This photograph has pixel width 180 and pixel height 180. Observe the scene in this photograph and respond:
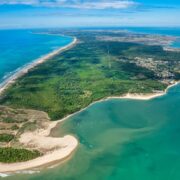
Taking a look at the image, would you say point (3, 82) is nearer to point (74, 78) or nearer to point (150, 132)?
point (74, 78)

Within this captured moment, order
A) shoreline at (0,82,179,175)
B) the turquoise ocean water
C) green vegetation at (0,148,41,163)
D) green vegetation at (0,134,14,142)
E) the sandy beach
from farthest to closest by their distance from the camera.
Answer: green vegetation at (0,134,14,142)
green vegetation at (0,148,41,163)
the sandy beach
shoreline at (0,82,179,175)
the turquoise ocean water

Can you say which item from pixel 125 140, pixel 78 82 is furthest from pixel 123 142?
pixel 78 82

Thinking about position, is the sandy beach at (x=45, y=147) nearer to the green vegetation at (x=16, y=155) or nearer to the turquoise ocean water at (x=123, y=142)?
the green vegetation at (x=16, y=155)

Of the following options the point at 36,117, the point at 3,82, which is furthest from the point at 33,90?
the point at 36,117

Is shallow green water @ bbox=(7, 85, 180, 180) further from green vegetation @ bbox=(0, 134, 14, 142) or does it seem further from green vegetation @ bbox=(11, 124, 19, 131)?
green vegetation @ bbox=(0, 134, 14, 142)

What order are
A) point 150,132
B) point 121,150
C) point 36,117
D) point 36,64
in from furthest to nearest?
point 36,64 < point 36,117 < point 150,132 < point 121,150

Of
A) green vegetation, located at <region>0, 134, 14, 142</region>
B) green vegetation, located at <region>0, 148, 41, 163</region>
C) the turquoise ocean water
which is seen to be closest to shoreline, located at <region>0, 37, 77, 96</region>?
green vegetation, located at <region>0, 134, 14, 142</region>

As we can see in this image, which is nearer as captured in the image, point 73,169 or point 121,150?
point 73,169

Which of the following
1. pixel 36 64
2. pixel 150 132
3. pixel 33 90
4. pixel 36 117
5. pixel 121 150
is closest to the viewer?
pixel 121 150
